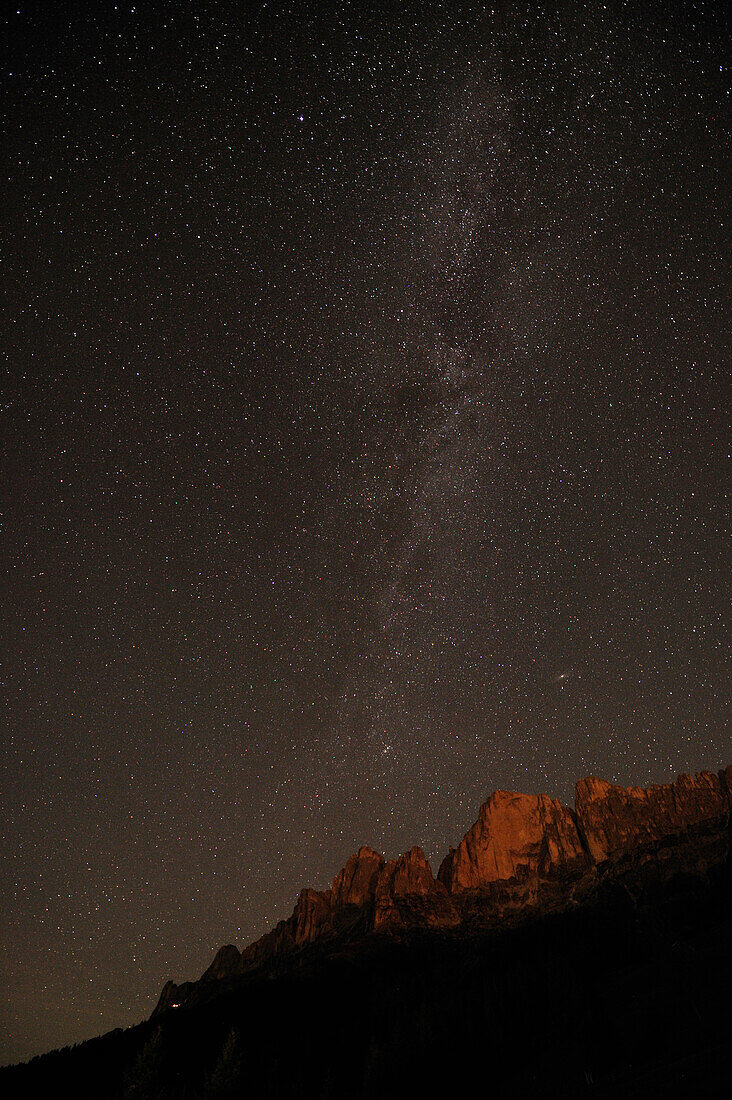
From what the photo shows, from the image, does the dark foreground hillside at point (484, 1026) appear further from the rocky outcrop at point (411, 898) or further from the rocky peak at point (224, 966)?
Answer: the rocky peak at point (224, 966)

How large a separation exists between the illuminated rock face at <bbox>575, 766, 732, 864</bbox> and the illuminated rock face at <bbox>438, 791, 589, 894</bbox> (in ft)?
20.1

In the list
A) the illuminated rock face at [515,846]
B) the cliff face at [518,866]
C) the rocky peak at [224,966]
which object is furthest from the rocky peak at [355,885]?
the rocky peak at [224,966]

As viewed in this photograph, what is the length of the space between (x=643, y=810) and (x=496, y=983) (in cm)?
11441

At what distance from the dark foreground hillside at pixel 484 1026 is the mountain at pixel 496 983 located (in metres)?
0.34

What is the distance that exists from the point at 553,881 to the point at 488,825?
2805 centimetres

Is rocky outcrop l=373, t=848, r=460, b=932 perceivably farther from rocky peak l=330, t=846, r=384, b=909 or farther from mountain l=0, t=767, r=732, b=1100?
rocky peak l=330, t=846, r=384, b=909

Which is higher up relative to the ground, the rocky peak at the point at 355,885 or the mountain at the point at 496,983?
the rocky peak at the point at 355,885

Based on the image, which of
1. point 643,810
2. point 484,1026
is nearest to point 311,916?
point 643,810

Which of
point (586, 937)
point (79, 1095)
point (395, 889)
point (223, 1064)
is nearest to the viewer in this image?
point (223, 1064)

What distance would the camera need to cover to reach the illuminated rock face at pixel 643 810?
16300 cm

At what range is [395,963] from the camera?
Answer: 4670 inches

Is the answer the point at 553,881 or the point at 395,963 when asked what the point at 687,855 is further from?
the point at 395,963

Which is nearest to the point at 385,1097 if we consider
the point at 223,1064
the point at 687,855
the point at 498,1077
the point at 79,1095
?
the point at 498,1077

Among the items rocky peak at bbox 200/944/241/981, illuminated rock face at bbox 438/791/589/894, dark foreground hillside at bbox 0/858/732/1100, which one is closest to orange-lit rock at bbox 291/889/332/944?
rocky peak at bbox 200/944/241/981
